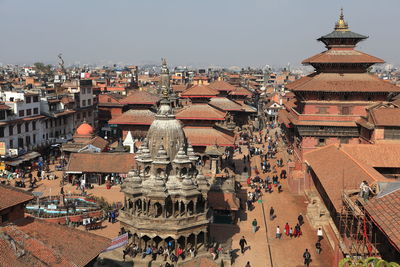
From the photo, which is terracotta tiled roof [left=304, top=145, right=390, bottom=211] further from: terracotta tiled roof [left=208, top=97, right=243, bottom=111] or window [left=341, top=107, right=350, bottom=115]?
terracotta tiled roof [left=208, top=97, right=243, bottom=111]

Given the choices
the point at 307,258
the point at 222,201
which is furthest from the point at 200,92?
the point at 307,258

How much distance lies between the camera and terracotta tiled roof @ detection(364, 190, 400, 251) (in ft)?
50.6

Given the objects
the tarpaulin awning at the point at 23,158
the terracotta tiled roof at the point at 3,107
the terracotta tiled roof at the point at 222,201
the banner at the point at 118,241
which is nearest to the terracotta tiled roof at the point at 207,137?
the terracotta tiled roof at the point at 222,201

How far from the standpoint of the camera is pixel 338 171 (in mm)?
26453

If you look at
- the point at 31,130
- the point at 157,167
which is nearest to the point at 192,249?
the point at 157,167

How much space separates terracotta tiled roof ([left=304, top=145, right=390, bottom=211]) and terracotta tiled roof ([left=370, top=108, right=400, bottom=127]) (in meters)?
4.96

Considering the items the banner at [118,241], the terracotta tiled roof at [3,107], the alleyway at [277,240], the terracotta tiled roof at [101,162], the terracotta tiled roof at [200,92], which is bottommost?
the alleyway at [277,240]

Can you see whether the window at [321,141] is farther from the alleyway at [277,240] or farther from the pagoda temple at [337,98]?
the alleyway at [277,240]

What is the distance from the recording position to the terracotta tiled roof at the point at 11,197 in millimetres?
19453

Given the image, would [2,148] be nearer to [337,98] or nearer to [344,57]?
[337,98]

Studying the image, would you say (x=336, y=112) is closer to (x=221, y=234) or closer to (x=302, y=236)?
(x=302, y=236)

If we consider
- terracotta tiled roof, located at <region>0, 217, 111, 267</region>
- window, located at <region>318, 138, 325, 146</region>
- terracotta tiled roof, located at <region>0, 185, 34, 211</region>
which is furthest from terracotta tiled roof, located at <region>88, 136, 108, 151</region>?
terracotta tiled roof, located at <region>0, 217, 111, 267</region>

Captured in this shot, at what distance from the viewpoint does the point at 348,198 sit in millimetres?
20344

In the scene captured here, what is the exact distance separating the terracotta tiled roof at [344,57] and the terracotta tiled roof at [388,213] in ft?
83.4
